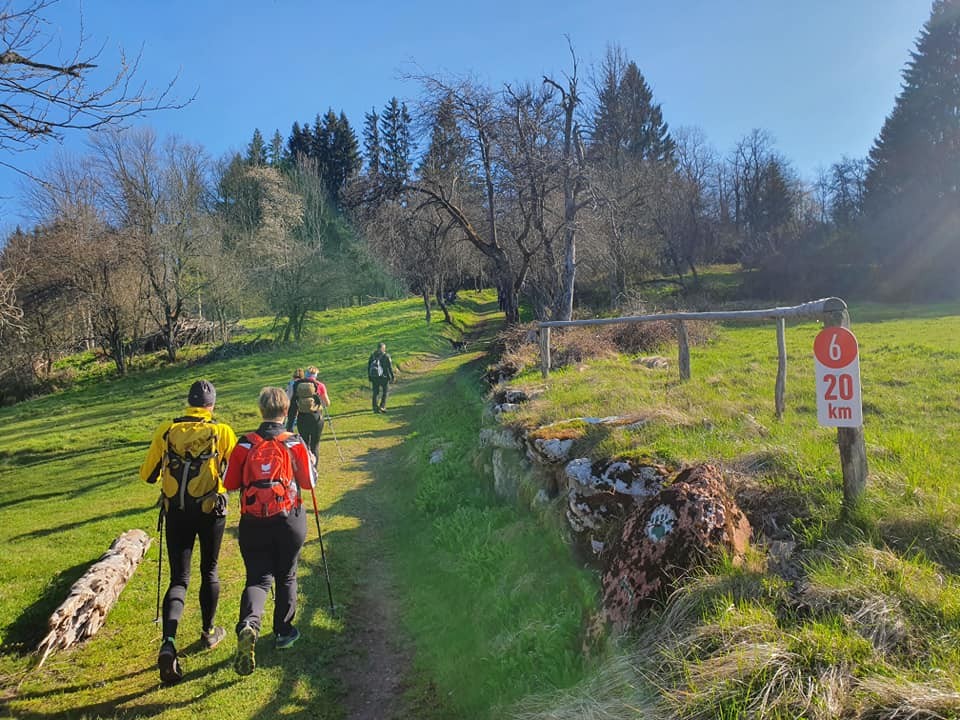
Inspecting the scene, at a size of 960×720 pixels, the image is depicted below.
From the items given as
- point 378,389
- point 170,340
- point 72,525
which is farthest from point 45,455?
point 170,340

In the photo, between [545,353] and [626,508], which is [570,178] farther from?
[626,508]

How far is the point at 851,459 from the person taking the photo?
10.5 ft

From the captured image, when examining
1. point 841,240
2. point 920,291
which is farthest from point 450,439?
point 841,240

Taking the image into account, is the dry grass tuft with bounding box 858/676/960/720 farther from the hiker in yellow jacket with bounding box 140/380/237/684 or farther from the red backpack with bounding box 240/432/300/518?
the hiker in yellow jacket with bounding box 140/380/237/684

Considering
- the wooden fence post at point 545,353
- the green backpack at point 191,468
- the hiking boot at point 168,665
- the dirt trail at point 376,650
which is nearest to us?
the dirt trail at point 376,650

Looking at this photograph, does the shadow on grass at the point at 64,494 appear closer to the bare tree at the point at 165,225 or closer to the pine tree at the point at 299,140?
the bare tree at the point at 165,225

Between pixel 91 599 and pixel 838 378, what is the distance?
19.1ft

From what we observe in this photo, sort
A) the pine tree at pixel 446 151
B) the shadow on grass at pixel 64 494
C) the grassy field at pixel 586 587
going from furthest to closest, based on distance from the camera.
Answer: the pine tree at pixel 446 151, the shadow on grass at pixel 64 494, the grassy field at pixel 586 587

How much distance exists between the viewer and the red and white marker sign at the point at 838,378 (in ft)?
10.1

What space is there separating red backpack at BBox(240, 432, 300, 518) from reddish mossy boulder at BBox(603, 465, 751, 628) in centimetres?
226

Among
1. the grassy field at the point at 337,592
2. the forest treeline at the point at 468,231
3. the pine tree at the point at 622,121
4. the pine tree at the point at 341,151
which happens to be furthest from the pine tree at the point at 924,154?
the pine tree at the point at 341,151

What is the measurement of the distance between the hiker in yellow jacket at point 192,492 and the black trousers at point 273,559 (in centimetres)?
42

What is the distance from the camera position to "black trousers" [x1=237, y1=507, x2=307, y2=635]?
12.9 ft

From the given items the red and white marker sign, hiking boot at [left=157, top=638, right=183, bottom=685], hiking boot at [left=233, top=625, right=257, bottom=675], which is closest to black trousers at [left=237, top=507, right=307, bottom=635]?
hiking boot at [left=233, top=625, right=257, bottom=675]
